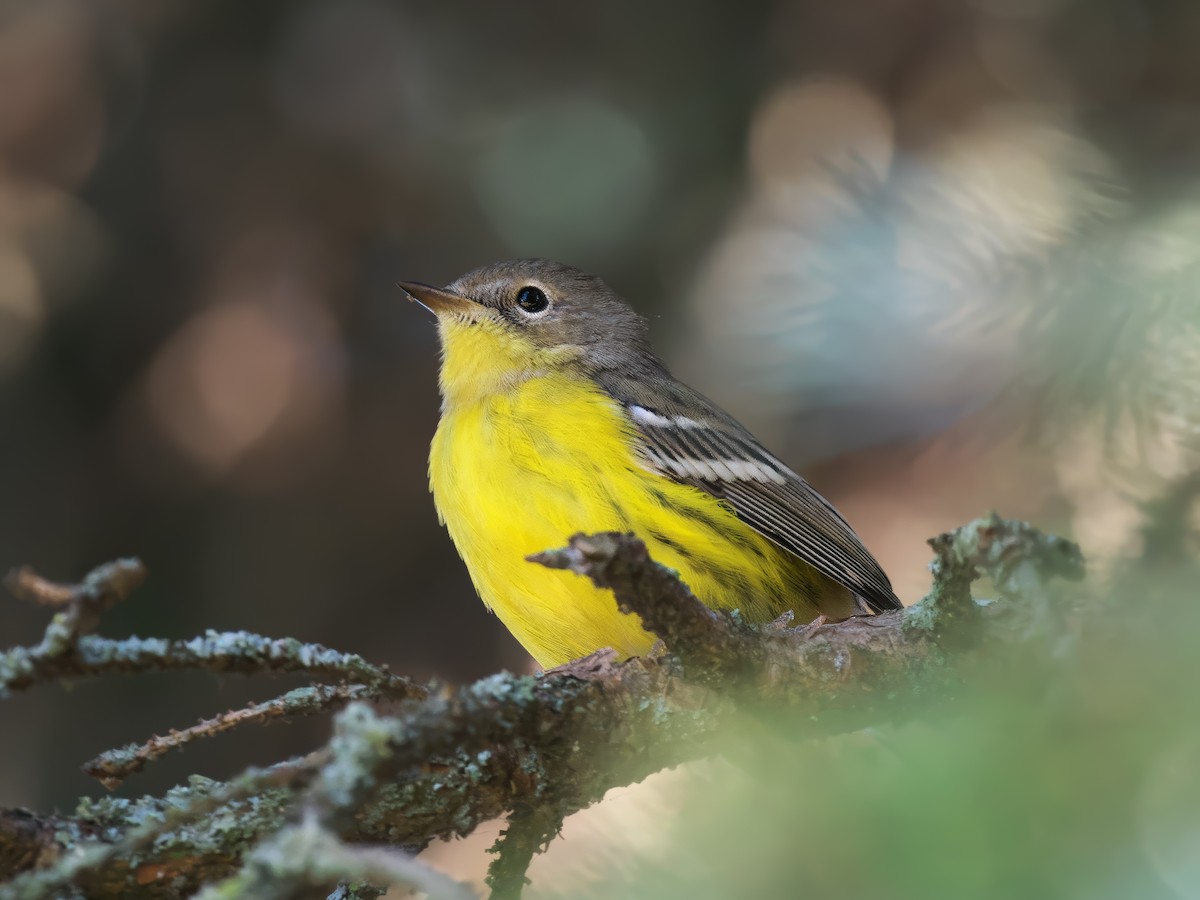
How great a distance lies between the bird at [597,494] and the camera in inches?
124

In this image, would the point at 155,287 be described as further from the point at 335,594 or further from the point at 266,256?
the point at 335,594

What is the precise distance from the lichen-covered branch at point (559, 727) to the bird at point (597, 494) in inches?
24.1

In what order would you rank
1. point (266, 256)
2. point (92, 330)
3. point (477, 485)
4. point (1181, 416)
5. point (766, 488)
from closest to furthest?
point (1181, 416)
point (477, 485)
point (766, 488)
point (92, 330)
point (266, 256)

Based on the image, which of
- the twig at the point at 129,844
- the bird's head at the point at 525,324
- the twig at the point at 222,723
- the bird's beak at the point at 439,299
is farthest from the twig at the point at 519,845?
the bird's beak at the point at 439,299

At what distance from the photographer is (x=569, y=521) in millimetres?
3129

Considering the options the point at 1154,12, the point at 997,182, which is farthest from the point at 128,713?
the point at 1154,12

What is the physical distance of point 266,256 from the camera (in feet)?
16.7

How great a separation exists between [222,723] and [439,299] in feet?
8.69

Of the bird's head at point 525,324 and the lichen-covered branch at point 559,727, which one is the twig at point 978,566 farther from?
the bird's head at point 525,324

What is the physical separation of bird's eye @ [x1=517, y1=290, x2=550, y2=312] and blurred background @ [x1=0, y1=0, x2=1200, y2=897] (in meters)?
0.18

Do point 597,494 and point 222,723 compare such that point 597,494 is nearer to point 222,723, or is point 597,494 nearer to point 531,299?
point 531,299

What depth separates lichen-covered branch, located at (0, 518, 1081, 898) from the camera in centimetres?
131

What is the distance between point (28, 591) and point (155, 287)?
3.91 m

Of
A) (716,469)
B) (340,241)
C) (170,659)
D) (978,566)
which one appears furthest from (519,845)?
(340,241)
